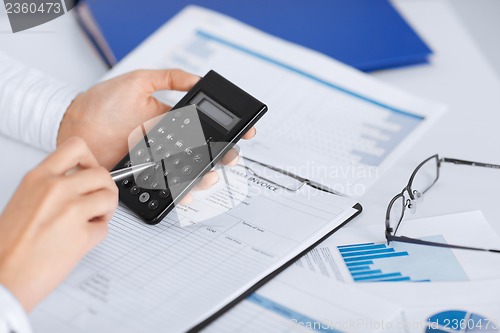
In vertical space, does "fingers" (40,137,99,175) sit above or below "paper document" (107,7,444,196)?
above

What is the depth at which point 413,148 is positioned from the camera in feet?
2.44

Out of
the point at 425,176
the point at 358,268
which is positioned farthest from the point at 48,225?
the point at 425,176

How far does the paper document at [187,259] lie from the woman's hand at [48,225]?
4 cm

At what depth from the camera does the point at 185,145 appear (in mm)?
646

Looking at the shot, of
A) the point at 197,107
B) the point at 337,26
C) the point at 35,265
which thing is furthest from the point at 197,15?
the point at 35,265

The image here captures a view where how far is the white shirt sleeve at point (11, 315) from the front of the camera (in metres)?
0.46

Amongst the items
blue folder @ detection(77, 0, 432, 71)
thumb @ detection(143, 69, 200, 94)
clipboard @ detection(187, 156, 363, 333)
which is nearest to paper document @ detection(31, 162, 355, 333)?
clipboard @ detection(187, 156, 363, 333)

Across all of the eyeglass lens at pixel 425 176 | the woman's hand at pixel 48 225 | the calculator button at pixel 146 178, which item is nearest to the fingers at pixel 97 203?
the woman's hand at pixel 48 225

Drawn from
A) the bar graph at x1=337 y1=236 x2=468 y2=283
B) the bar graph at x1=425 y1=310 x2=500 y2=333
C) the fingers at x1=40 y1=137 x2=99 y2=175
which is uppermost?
the fingers at x1=40 y1=137 x2=99 y2=175

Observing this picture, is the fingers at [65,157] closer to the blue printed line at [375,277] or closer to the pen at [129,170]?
the pen at [129,170]

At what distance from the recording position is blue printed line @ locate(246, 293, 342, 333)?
1.67 ft

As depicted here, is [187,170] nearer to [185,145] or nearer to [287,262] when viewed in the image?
[185,145]

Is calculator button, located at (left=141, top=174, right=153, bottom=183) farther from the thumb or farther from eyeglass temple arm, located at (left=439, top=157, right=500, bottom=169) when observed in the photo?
eyeglass temple arm, located at (left=439, top=157, right=500, bottom=169)

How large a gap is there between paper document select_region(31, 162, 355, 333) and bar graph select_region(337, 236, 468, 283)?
1.6 inches
